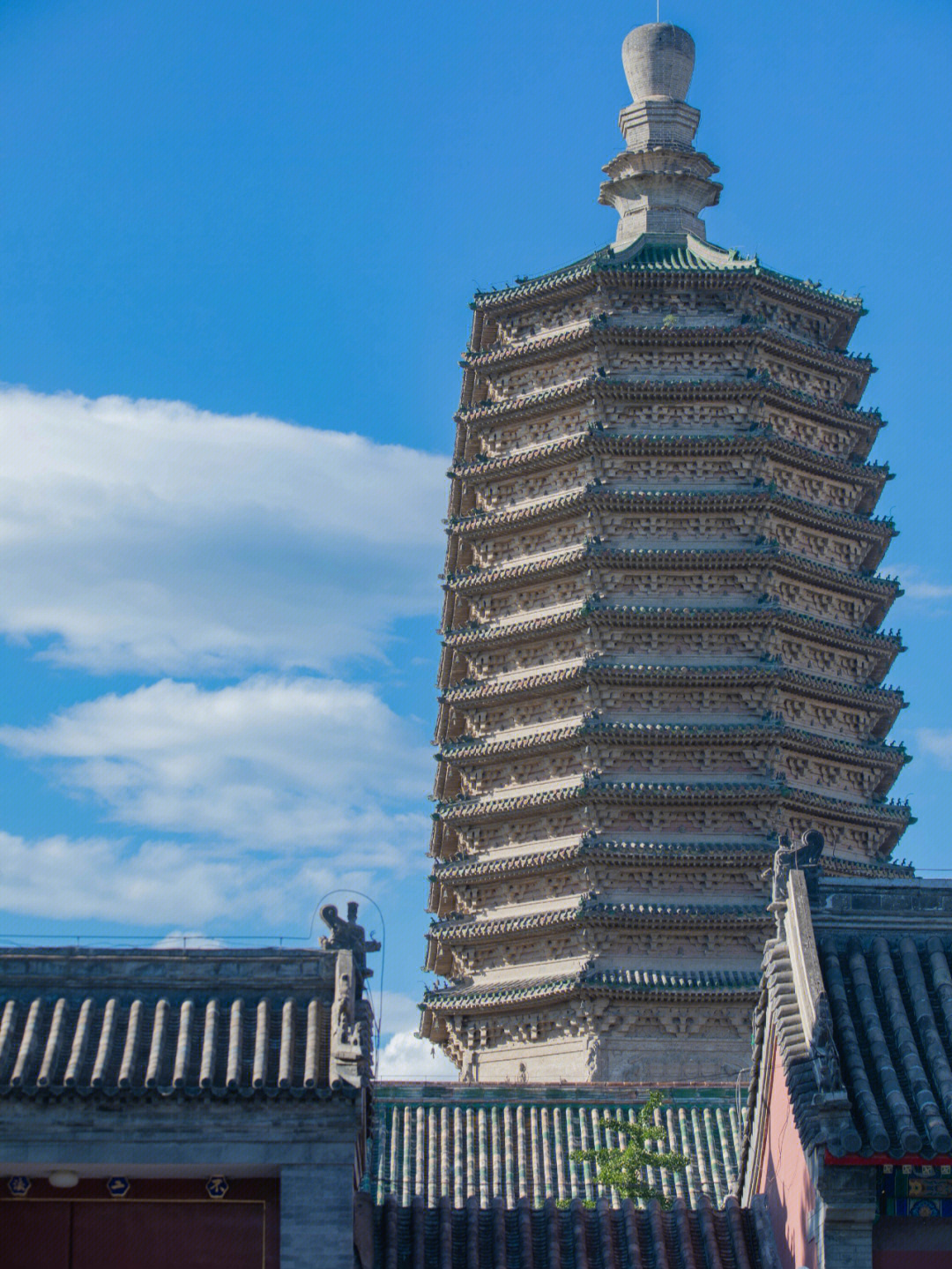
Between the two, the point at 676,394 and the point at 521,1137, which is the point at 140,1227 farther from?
the point at 676,394

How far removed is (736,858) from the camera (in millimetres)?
34656

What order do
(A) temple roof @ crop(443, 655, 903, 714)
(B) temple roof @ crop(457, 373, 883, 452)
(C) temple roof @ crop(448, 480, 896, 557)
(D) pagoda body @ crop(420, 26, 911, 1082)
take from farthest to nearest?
1. (B) temple roof @ crop(457, 373, 883, 452)
2. (C) temple roof @ crop(448, 480, 896, 557)
3. (A) temple roof @ crop(443, 655, 903, 714)
4. (D) pagoda body @ crop(420, 26, 911, 1082)

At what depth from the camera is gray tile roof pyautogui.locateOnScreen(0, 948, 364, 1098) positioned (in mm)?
17500

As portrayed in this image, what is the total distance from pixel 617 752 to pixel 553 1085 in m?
6.63

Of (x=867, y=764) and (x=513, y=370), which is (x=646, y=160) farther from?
(x=867, y=764)

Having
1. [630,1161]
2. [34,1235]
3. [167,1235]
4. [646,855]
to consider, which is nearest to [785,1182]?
[167,1235]

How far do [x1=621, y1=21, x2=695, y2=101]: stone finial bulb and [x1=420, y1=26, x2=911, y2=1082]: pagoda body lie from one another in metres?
3.96

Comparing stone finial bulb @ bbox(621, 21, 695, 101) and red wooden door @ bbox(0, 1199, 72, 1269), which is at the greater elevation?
stone finial bulb @ bbox(621, 21, 695, 101)

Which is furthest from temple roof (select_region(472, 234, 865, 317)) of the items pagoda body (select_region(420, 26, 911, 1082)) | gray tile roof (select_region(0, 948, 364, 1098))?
gray tile roof (select_region(0, 948, 364, 1098))

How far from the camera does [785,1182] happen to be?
18484 millimetres

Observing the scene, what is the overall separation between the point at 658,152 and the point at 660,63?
230cm

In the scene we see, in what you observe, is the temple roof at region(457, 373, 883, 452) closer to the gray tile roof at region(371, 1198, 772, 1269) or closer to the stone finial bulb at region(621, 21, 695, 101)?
the stone finial bulb at region(621, 21, 695, 101)

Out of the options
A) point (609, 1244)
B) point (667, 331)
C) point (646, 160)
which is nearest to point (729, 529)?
point (667, 331)

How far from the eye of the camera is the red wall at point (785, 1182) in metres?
17.6
